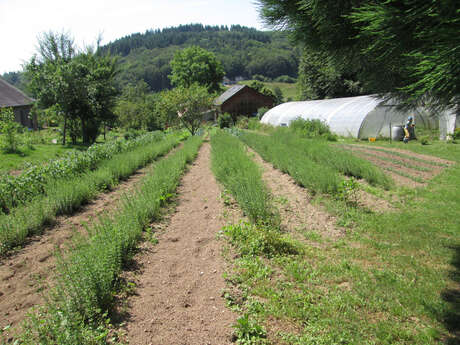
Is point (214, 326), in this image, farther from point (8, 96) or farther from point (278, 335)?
point (8, 96)

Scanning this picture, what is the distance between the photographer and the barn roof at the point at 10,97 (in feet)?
86.0

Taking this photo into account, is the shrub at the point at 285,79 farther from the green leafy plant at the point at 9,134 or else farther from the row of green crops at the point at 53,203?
the row of green crops at the point at 53,203

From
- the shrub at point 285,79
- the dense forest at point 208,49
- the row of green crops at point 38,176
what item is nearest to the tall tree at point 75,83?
the row of green crops at point 38,176

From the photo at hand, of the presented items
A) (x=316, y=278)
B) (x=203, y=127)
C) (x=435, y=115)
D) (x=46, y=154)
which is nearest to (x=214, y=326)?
(x=316, y=278)

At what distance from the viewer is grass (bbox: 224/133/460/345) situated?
7.64 feet

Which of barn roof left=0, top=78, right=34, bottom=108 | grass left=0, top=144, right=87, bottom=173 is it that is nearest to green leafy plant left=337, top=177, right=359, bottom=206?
grass left=0, top=144, right=87, bottom=173

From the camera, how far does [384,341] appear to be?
2.21m

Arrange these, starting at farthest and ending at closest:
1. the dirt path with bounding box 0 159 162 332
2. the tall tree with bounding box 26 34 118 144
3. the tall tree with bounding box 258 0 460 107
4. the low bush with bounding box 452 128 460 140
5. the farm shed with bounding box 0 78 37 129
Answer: the farm shed with bounding box 0 78 37 129, the tall tree with bounding box 26 34 118 144, the low bush with bounding box 452 128 460 140, the dirt path with bounding box 0 159 162 332, the tall tree with bounding box 258 0 460 107

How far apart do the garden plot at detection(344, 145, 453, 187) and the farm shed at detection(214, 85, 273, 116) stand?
2993cm

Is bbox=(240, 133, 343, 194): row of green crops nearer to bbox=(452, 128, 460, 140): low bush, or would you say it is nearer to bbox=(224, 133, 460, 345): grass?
bbox=(224, 133, 460, 345): grass

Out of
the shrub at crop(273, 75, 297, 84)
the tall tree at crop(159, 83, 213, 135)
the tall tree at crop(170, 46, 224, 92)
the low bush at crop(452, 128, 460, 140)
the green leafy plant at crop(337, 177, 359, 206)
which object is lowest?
the green leafy plant at crop(337, 177, 359, 206)

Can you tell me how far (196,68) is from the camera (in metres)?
48.2

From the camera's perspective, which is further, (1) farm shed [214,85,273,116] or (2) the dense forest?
(2) the dense forest

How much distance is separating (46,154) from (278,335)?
13077 millimetres
